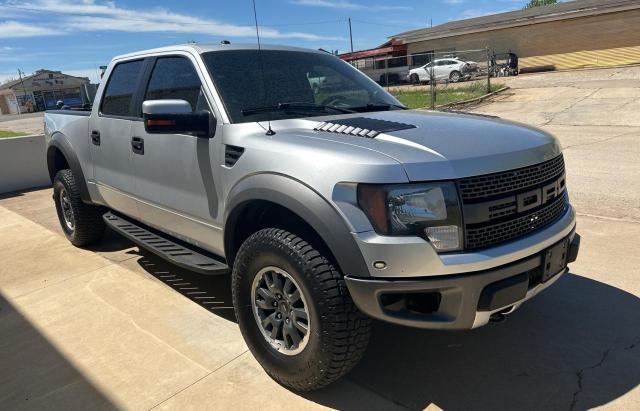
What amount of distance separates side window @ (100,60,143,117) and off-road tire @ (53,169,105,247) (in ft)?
3.34

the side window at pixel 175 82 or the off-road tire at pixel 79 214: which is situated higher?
the side window at pixel 175 82

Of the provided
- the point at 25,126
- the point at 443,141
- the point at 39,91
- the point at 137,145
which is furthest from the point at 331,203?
the point at 39,91

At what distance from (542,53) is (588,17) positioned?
298 centimetres

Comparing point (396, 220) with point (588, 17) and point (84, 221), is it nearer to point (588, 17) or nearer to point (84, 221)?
point (84, 221)

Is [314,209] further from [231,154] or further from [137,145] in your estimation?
[137,145]

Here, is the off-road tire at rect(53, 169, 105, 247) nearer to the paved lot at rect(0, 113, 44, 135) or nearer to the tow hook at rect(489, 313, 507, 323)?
the tow hook at rect(489, 313, 507, 323)

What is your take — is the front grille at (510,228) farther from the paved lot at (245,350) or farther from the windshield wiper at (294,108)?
the windshield wiper at (294,108)

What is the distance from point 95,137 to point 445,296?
11.8ft

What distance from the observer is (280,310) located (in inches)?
107

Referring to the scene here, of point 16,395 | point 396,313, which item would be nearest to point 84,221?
point 16,395

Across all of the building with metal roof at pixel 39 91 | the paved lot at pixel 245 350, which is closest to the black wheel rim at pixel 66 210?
the paved lot at pixel 245 350

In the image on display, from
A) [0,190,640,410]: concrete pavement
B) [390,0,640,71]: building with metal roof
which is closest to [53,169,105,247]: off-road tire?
[0,190,640,410]: concrete pavement

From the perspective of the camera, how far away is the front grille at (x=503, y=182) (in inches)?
88.6

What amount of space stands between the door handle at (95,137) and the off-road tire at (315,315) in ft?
7.97
